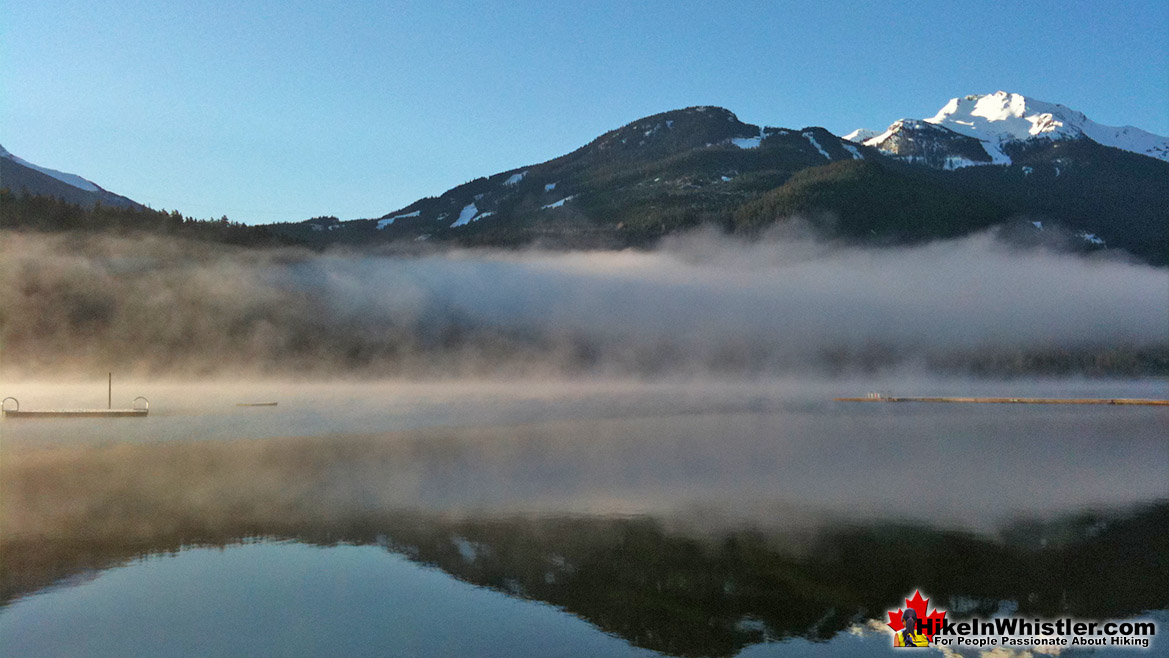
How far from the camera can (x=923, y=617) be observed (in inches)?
706

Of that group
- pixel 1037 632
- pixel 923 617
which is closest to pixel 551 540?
pixel 923 617

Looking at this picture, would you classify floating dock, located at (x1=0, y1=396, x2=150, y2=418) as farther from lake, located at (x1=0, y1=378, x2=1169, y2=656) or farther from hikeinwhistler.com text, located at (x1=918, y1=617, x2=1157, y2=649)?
hikeinwhistler.com text, located at (x1=918, y1=617, x2=1157, y2=649)

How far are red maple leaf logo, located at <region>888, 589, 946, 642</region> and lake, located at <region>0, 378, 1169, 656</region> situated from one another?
1.01 ft

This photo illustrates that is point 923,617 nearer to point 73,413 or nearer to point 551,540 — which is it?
point 551,540

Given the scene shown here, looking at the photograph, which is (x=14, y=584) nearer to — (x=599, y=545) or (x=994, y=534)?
(x=599, y=545)

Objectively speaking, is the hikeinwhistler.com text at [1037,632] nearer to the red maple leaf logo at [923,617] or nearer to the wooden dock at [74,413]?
the red maple leaf logo at [923,617]

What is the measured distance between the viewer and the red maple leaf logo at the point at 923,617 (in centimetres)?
1756

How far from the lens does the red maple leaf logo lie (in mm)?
17562

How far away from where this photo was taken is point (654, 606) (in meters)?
18.8

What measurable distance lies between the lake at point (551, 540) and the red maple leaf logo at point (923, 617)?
306 mm

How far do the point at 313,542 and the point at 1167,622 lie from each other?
20562 mm

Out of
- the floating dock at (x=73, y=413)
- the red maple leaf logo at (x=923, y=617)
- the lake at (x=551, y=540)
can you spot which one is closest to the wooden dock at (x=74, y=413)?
the floating dock at (x=73, y=413)

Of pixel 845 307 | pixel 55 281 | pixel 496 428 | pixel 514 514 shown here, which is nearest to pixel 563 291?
pixel 845 307

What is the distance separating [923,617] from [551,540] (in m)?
10.0
